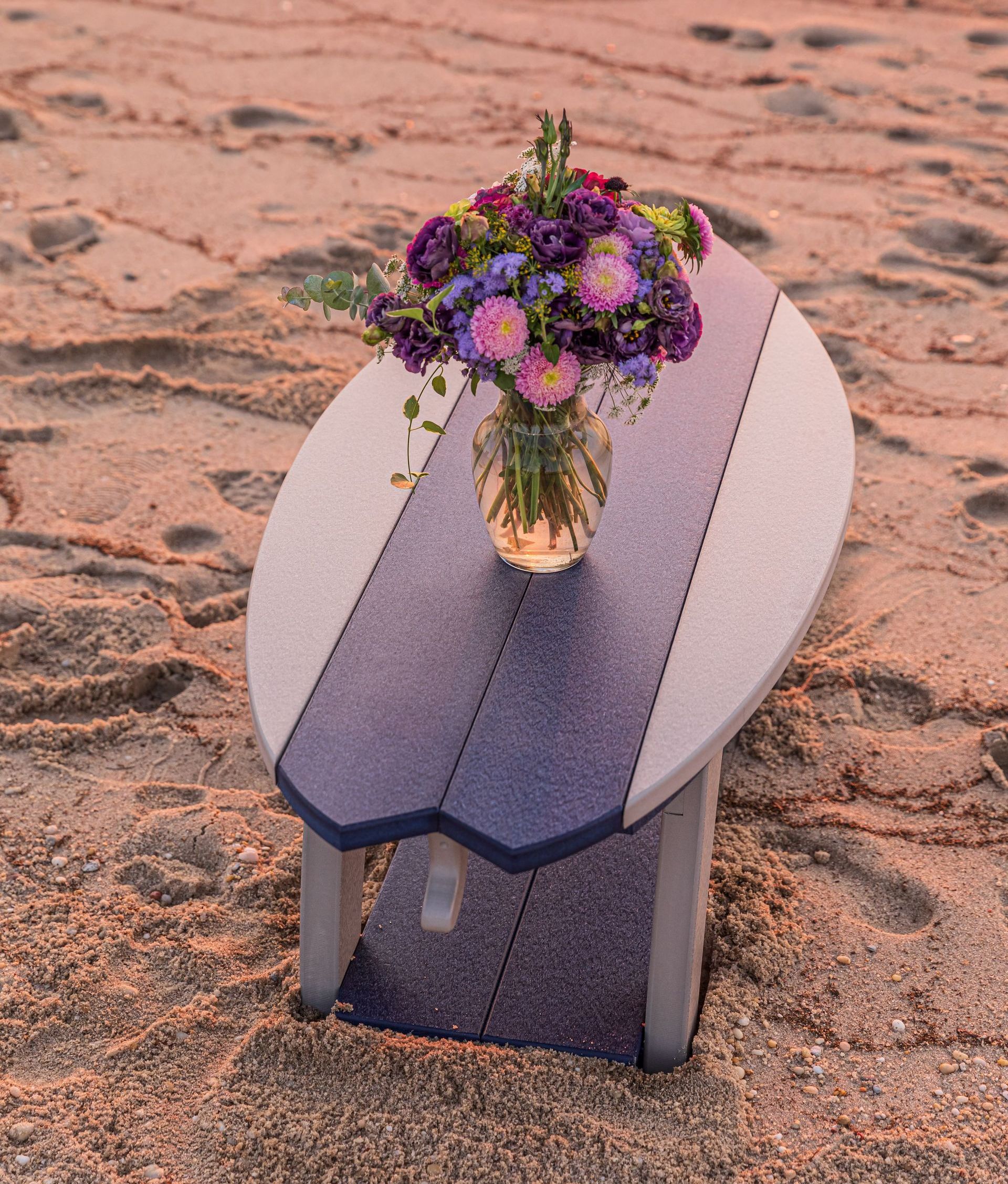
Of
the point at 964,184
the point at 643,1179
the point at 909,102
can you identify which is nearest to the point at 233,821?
the point at 643,1179

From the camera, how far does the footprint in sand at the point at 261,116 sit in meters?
3.86

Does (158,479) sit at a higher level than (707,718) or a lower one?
lower

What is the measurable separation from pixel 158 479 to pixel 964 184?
7.94ft

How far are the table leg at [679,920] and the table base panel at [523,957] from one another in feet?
0.20

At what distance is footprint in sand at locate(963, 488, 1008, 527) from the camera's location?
2486 millimetres

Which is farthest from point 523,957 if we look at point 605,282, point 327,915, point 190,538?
point 190,538

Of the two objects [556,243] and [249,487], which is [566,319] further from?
[249,487]

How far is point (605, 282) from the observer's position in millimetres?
1273

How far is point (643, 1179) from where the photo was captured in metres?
1.41

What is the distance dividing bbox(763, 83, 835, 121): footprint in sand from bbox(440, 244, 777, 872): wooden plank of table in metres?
2.40

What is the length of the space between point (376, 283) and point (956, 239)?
7.96 feet

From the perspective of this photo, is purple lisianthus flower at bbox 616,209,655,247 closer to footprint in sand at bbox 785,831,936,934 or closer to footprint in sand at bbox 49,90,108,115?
footprint in sand at bbox 785,831,936,934

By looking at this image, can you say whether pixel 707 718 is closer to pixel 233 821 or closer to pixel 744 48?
pixel 233 821

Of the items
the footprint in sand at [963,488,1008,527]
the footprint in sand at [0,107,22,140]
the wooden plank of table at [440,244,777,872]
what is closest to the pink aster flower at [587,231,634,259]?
the wooden plank of table at [440,244,777,872]
